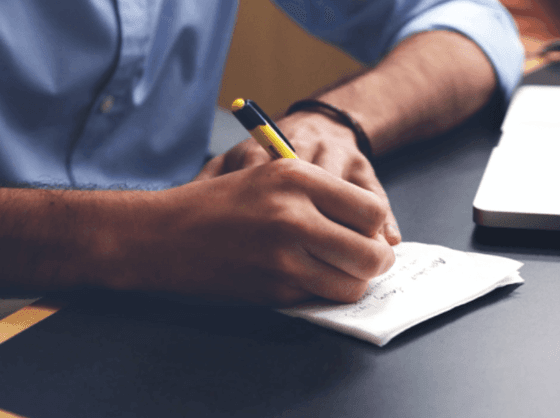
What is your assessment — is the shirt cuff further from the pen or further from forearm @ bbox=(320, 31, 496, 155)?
the pen

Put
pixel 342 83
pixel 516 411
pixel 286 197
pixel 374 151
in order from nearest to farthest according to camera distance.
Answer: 1. pixel 516 411
2. pixel 286 197
3. pixel 374 151
4. pixel 342 83

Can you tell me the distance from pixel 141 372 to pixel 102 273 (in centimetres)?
11

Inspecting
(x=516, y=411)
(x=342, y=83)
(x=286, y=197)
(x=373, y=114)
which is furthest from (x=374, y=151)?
(x=516, y=411)

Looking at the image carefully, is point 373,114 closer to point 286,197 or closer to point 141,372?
point 286,197

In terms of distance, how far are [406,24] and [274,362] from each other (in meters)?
0.72

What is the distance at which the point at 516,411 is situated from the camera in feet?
0.87

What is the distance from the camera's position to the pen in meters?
0.38

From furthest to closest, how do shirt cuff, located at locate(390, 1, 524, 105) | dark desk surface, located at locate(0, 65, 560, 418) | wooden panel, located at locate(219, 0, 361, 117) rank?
wooden panel, located at locate(219, 0, 361, 117)
shirt cuff, located at locate(390, 1, 524, 105)
dark desk surface, located at locate(0, 65, 560, 418)

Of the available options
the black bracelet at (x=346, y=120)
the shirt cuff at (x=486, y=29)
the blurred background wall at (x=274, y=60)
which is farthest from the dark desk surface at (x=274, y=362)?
the blurred background wall at (x=274, y=60)

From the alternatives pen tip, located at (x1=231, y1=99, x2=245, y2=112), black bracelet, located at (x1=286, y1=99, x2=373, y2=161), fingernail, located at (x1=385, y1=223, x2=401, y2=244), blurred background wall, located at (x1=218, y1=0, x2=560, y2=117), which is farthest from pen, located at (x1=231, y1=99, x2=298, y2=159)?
blurred background wall, located at (x1=218, y1=0, x2=560, y2=117)

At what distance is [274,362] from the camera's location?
0.31 meters

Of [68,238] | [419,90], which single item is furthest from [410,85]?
[68,238]

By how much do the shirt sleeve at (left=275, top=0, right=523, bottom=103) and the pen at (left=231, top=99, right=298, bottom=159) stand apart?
492 millimetres

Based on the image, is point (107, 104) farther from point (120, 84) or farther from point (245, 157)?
point (245, 157)
